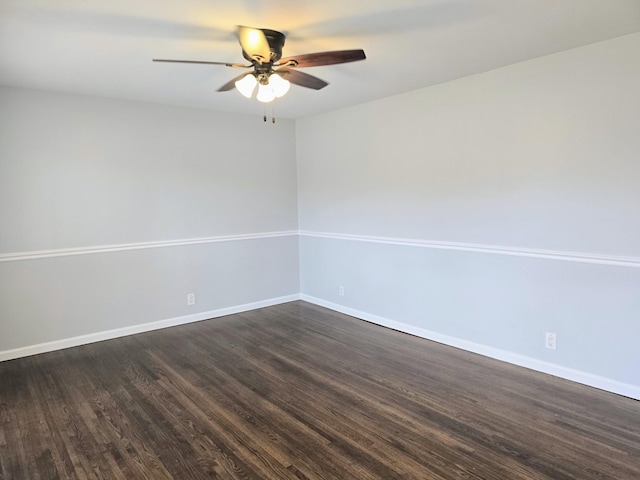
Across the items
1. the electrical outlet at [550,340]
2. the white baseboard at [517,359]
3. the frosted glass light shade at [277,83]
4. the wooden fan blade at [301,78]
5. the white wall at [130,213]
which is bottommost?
the white baseboard at [517,359]

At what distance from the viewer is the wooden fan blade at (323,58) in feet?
7.63

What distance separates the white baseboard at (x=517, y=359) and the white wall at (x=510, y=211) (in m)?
0.01

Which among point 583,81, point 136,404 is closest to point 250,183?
point 136,404

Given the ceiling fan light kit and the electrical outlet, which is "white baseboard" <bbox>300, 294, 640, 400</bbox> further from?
the ceiling fan light kit

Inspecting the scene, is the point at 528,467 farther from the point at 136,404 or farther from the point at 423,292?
the point at 136,404

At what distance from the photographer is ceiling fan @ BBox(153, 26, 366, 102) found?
235cm

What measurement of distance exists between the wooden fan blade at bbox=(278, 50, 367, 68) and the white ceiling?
0.17 m

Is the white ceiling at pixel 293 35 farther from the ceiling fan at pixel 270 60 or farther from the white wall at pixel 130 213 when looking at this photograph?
the white wall at pixel 130 213

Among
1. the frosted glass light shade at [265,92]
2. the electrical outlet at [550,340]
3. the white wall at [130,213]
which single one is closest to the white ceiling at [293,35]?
the frosted glass light shade at [265,92]

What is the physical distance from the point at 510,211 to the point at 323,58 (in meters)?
1.98

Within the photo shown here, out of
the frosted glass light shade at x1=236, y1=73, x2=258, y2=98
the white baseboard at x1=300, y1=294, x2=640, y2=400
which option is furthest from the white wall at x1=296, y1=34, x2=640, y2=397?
the frosted glass light shade at x1=236, y1=73, x2=258, y2=98

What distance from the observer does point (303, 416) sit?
270cm

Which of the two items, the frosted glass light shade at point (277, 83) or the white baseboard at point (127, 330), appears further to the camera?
the white baseboard at point (127, 330)

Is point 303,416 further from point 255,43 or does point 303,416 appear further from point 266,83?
point 255,43
